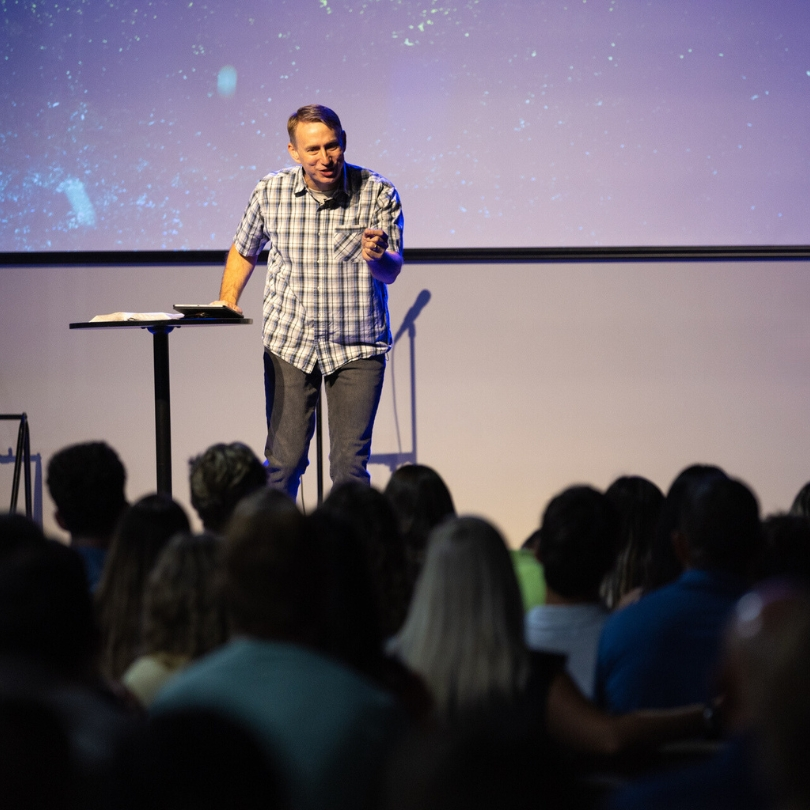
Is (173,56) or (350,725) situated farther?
(173,56)

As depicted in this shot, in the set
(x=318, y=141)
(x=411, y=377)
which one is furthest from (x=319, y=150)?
(x=411, y=377)

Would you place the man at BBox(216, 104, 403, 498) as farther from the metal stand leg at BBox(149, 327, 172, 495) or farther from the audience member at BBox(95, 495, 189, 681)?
the audience member at BBox(95, 495, 189, 681)

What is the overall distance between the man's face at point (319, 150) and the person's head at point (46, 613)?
2250mm

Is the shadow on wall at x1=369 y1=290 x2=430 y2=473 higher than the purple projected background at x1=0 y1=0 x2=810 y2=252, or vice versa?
the purple projected background at x1=0 y1=0 x2=810 y2=252

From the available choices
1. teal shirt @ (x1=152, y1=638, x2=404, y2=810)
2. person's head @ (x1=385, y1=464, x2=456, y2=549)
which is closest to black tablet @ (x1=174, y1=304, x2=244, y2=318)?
person's head @ (x1=385, y1=464, x2=456, y2=549)

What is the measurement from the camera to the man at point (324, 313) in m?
3.30

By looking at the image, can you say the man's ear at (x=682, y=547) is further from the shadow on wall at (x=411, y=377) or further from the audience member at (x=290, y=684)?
the shadow on wall at (x=411, y=377)

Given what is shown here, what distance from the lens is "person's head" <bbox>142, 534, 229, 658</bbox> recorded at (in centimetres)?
140

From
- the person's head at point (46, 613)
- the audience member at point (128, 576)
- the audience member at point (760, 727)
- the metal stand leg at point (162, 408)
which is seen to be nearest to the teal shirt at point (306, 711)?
the person's head at point (46, 613)

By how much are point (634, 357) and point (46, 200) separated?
2468mm

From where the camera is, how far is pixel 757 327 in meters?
4.42

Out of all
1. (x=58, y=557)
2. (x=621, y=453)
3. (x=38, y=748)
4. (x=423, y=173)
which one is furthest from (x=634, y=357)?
(x=38, y=748)

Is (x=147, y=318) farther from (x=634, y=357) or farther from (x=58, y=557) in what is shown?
(x=634, y=357)

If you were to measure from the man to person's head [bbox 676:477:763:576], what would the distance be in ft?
5.51
